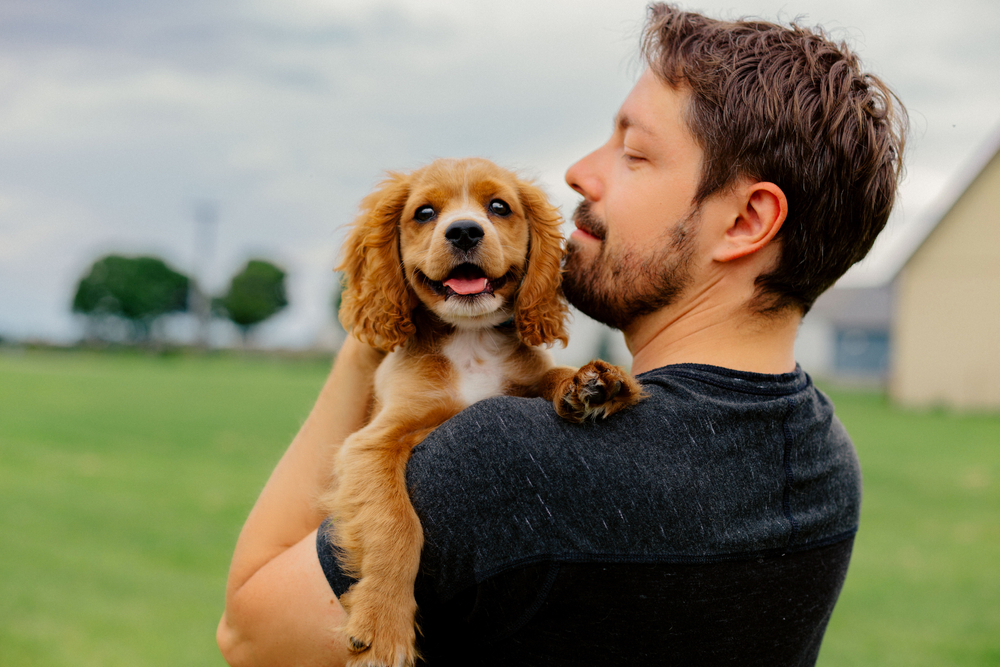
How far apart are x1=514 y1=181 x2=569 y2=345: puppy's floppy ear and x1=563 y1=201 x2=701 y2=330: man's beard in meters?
0.10

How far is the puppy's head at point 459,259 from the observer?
3084 millimetres

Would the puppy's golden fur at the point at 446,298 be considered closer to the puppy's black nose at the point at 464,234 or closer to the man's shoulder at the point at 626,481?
the puppy's black nose at the point at 464,234

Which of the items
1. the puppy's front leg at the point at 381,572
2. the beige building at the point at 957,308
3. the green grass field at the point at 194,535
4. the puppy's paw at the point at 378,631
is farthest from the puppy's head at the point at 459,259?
the beige building at the point at 957,308

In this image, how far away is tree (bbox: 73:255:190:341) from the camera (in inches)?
4048

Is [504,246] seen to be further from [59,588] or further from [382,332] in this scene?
[59,588]

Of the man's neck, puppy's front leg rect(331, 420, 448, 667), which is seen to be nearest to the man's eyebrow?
the man's neck

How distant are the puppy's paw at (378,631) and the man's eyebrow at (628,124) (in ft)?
5.62

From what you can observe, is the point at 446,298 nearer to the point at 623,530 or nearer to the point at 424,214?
the point at 424,214

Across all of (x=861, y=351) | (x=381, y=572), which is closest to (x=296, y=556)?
(x=381, y=572)

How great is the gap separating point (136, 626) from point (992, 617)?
967cm

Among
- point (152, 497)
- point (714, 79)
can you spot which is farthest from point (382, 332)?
point (152, 497)

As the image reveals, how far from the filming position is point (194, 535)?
12.6 m

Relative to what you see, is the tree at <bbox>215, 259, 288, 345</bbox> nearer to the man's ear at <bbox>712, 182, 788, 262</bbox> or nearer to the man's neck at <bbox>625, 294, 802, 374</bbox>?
the man's neck at <bbox>625, 294, 802, 374</bbox>

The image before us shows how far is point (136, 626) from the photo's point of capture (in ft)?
29.6
